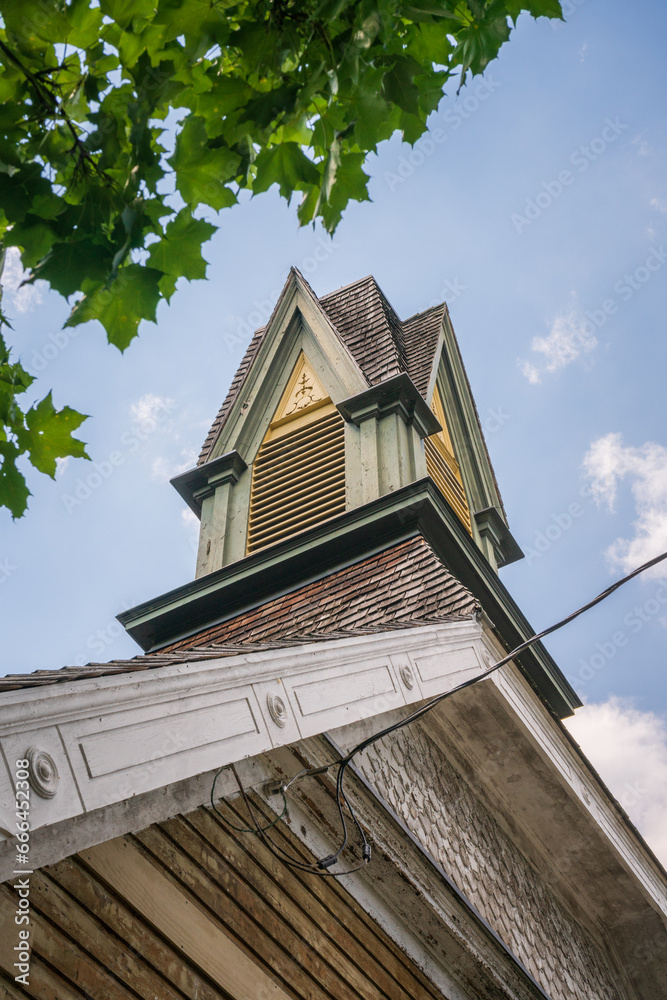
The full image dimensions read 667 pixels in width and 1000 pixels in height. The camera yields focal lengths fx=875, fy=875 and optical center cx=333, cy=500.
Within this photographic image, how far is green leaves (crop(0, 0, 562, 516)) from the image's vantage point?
2762 millimetres

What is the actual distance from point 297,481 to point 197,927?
272 inches

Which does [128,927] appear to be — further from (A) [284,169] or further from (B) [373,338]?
(B) [373,338]

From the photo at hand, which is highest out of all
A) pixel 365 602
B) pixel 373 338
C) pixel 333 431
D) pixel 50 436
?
pixel 373 338

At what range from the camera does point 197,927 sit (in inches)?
154

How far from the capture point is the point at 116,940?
357cm

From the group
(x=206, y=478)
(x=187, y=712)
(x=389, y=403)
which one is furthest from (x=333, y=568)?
(x=187, y=712)

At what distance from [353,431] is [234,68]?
290 inches

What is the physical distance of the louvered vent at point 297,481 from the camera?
984 cm

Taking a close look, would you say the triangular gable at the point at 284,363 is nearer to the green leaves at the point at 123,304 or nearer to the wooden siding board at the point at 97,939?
the green leaves at the point at 123,304

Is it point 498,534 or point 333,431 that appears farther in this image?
point 498,534

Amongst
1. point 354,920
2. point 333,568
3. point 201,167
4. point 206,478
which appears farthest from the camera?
point 206,478

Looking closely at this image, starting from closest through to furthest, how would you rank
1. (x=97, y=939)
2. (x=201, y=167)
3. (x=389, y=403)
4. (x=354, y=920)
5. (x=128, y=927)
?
(x=201, y=167) < (x=97, y=939) < (x=128, y=927) < (x=354, y=920) < (x=389, y=403)

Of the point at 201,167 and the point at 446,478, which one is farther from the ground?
the point at 446,478

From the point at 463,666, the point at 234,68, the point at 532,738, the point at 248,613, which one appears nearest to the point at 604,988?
the point at 532,738
